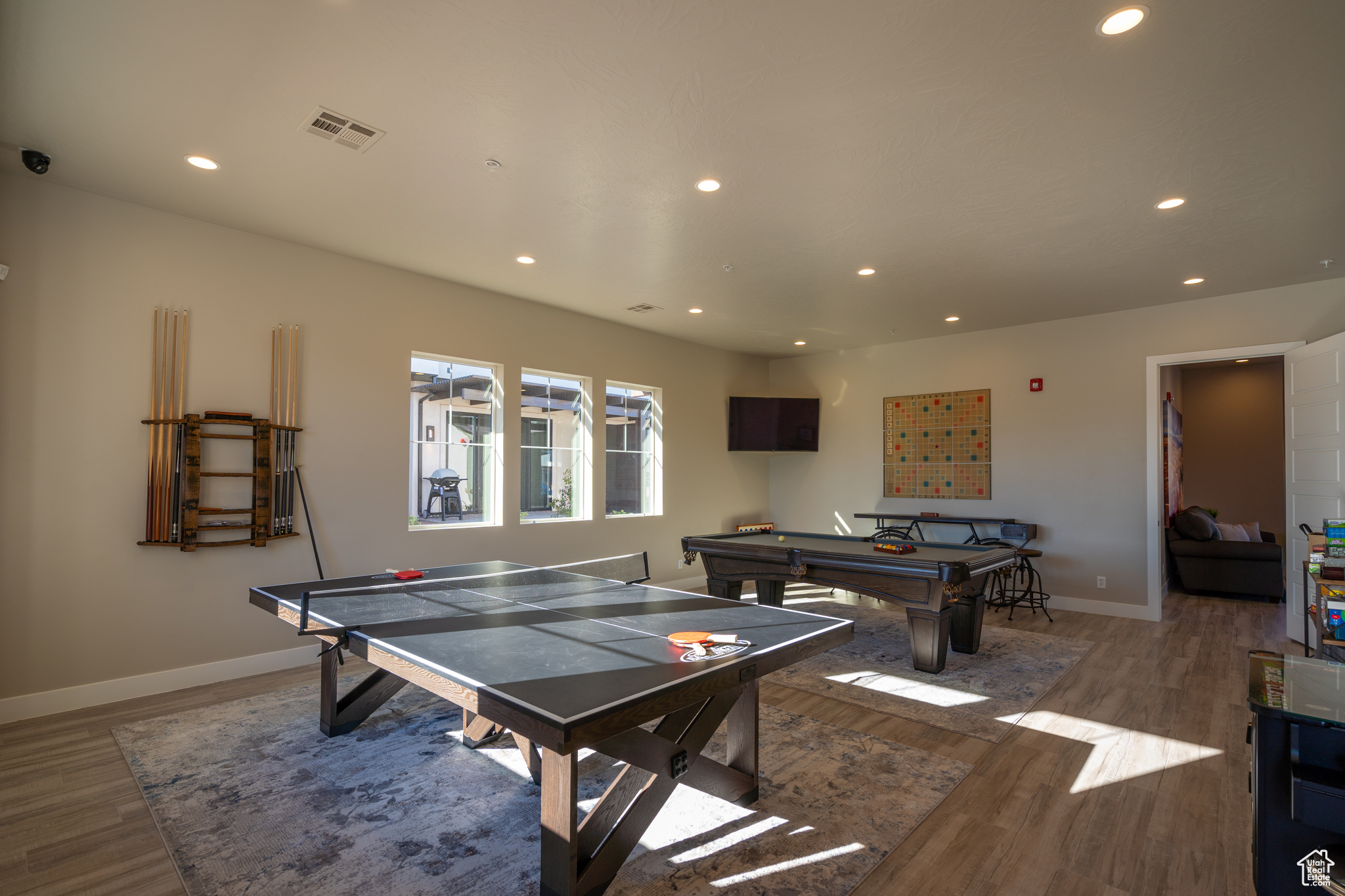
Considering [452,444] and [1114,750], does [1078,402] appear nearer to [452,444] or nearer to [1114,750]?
[1114,750]

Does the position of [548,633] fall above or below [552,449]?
below

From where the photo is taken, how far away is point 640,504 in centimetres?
682

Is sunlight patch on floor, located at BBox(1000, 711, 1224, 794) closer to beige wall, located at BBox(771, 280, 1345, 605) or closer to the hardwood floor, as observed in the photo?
the hardwood floor

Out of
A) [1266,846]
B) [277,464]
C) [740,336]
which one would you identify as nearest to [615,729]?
[1266,846]

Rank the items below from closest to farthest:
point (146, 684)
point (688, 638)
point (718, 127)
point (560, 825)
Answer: point (560, 825) → point (688, 638) → point (718, 127) → point (146, 684)

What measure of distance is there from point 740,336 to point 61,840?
244 inches

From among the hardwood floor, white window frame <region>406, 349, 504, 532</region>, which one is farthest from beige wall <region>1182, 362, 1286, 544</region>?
white window frame <region>406, 349, 504, 532</region>

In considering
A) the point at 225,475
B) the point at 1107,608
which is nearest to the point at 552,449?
the point at 225,475

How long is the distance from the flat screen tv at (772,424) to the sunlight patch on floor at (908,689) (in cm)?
385

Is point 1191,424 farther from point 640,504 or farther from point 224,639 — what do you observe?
point 224,639

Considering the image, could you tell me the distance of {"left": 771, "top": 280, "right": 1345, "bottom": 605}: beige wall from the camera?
5270mm

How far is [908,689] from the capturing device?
12.4ft

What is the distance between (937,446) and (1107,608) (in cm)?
214

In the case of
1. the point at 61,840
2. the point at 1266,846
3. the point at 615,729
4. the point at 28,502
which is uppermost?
the point at 28,502
